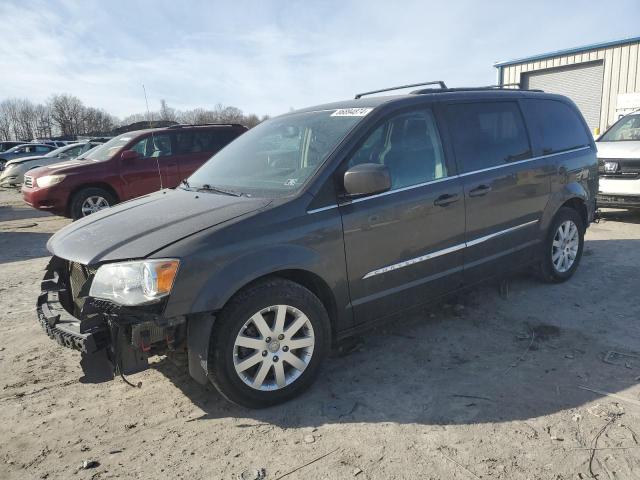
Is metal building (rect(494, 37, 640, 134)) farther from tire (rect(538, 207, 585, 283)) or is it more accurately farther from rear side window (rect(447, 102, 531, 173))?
rear side window (rect(447, 102, 531, 173))

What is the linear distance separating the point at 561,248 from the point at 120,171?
7603mm

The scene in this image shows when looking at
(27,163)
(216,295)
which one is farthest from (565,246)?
(27,163)

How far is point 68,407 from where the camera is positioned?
307 cm

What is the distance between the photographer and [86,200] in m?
9.09

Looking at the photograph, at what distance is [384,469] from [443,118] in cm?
257

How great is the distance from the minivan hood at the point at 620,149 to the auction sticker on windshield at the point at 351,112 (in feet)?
20.2

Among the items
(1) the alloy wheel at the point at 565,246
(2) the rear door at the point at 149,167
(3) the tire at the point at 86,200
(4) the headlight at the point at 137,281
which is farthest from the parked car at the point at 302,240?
(3) the tire at the point at 86,200

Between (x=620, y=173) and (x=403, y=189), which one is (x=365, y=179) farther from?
(x=620, y=173)

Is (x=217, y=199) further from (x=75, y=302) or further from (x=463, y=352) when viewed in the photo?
(x=463, y=352)

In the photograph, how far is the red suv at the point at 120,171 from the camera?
8.95 m

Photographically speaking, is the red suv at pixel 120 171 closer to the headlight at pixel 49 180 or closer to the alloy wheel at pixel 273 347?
the headlight at pixel 49 180

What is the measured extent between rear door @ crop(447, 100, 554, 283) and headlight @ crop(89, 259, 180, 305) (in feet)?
7.64

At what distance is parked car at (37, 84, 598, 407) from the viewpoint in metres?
2.64

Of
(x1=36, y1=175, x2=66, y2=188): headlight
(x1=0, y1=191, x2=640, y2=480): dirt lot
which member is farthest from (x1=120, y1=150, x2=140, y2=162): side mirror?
(x1=0, y1=191, x2=640, y2=480): dirt lot
